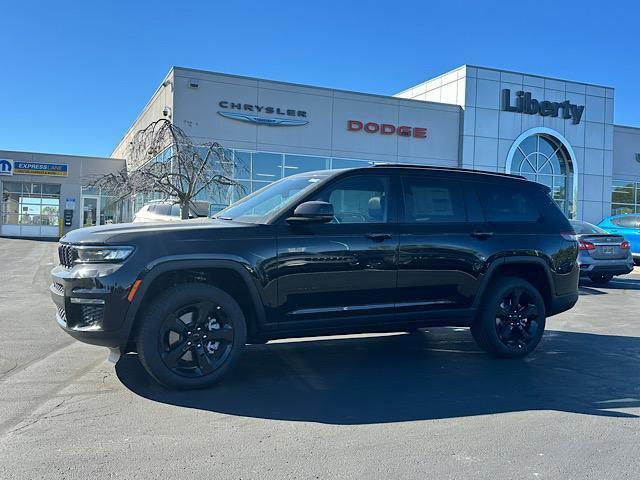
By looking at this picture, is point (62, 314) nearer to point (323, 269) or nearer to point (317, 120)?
point (323, 269)

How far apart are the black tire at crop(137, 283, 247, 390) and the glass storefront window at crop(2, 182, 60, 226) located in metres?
32.6

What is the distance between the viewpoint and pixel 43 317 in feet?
26.9

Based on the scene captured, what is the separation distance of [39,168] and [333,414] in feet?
108

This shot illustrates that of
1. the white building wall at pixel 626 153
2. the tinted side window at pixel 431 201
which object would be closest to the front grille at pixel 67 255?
the tinted side window at pixel 431 201

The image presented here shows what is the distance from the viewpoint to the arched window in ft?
98.0

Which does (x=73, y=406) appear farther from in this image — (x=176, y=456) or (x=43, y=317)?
(x=43, y=317)

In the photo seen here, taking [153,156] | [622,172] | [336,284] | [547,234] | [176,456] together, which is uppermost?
[622,172]

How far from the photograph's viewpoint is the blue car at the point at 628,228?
1638cm

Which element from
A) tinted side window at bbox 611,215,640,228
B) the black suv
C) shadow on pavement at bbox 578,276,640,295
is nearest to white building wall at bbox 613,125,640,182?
tinted side window at bbox 611,215,640,228

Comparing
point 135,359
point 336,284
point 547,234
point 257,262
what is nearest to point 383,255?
point 336,284

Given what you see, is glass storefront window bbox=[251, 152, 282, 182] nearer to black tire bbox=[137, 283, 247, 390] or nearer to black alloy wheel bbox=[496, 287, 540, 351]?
black alloy wheel bbox=[496, 287, 540, 351]

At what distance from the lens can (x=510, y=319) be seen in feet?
20.6

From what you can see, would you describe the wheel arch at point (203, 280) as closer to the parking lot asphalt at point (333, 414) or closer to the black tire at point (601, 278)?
the parking lot asphalt at point (333, 414)

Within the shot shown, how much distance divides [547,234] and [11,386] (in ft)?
18.2
